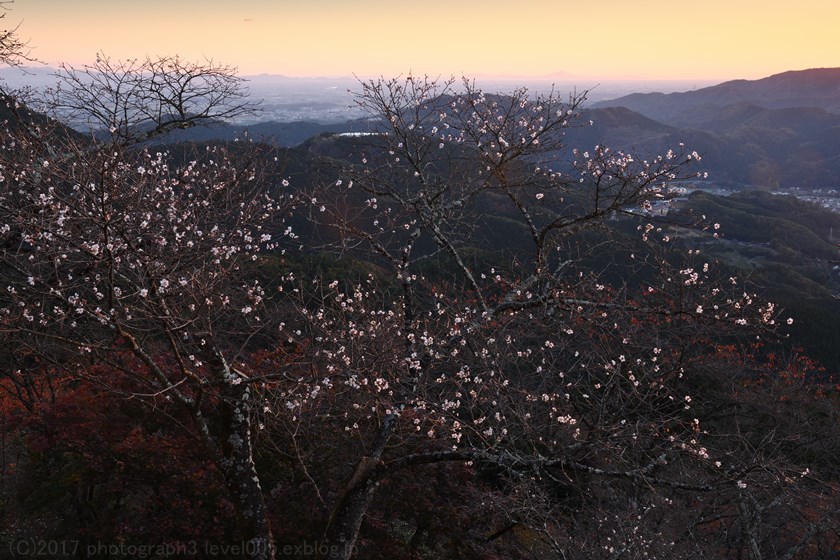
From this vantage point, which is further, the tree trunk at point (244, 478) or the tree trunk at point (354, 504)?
the tree trunk at point (354, 504)

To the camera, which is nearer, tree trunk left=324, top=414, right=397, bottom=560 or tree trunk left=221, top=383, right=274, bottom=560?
tree trunk left=221, top=383, right=274, bottom=560

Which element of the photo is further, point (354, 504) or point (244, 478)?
point (354, 504)

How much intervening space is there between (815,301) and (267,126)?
145m

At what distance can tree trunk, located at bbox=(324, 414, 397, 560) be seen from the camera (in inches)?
277

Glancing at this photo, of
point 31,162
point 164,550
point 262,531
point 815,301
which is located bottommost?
point 815,301

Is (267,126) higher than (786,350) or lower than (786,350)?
higher

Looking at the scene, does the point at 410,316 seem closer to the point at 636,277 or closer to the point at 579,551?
the point at 579,551

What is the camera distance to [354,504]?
7.22m

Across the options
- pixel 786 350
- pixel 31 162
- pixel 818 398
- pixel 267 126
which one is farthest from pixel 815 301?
pixel 267 126

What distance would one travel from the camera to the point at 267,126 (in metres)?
155

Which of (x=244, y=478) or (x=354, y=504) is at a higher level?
(x=244, y=478)

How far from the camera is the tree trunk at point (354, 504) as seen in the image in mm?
7035

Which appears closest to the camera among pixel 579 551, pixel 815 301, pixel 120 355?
pixel 579 551

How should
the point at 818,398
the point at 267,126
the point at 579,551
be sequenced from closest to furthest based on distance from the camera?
the point at 579,551, the point at 818,398, the point at 267,126
